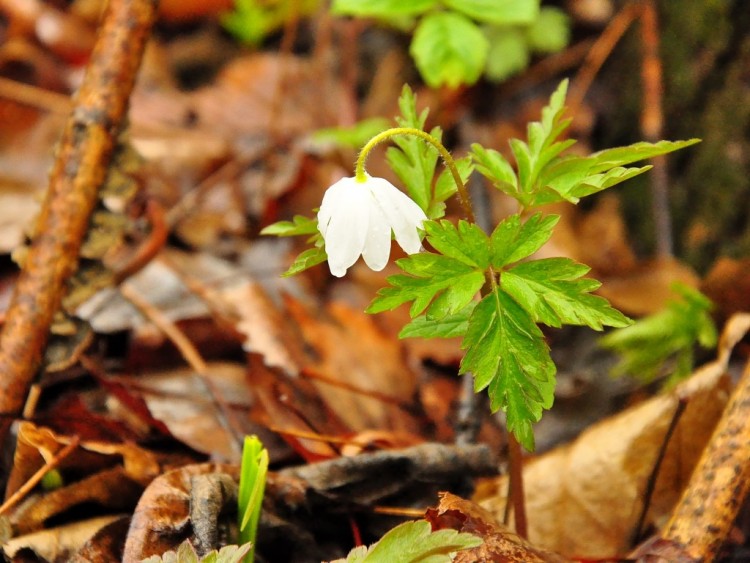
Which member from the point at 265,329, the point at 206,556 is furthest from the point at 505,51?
the point at 206,556

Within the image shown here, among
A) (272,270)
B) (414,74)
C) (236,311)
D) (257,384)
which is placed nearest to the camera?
(257,384)

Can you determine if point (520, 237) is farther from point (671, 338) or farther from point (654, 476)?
point (671, 338)

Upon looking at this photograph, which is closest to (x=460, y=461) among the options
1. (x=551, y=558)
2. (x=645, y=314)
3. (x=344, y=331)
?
(x=551, y=558)

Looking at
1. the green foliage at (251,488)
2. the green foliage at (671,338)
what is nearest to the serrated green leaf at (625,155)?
the green foliage at (251,488)

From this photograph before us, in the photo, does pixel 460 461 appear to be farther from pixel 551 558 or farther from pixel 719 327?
pixel 719 327

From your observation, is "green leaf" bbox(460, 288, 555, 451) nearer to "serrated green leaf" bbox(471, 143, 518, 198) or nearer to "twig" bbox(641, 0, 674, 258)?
"serrated green leaf" bbox(471, 143, 518, 198)
